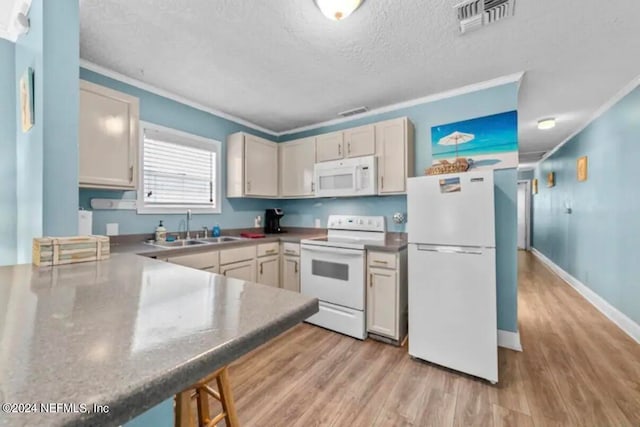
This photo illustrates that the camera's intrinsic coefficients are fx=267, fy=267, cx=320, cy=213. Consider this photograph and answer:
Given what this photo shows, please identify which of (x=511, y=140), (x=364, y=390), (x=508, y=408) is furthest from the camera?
(x=511, y=140)

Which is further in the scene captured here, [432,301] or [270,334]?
[432,301]

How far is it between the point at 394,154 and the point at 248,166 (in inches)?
67.8

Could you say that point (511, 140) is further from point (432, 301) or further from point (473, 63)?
point (432, 301)

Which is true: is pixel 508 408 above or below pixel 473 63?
below

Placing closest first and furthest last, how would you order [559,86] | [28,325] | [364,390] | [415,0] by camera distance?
[28,325] < [415,0] < [364,390] < [559,86]

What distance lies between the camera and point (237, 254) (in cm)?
269

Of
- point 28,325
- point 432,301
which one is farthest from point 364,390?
point 28,325

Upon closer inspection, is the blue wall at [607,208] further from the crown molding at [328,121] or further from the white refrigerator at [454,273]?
the white refrigerator at [454,273]

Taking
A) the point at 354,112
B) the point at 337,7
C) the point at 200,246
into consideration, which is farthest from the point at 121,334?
the point at 354,112

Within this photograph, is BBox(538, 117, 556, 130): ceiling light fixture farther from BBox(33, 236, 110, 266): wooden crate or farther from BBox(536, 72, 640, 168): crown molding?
BBox(33, 236, 110, 266): wooden crate

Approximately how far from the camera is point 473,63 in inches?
86.7

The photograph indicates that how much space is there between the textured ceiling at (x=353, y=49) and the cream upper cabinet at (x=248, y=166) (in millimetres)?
477

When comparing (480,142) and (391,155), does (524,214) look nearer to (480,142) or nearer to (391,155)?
(480,142)

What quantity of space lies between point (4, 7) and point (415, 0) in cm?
250
